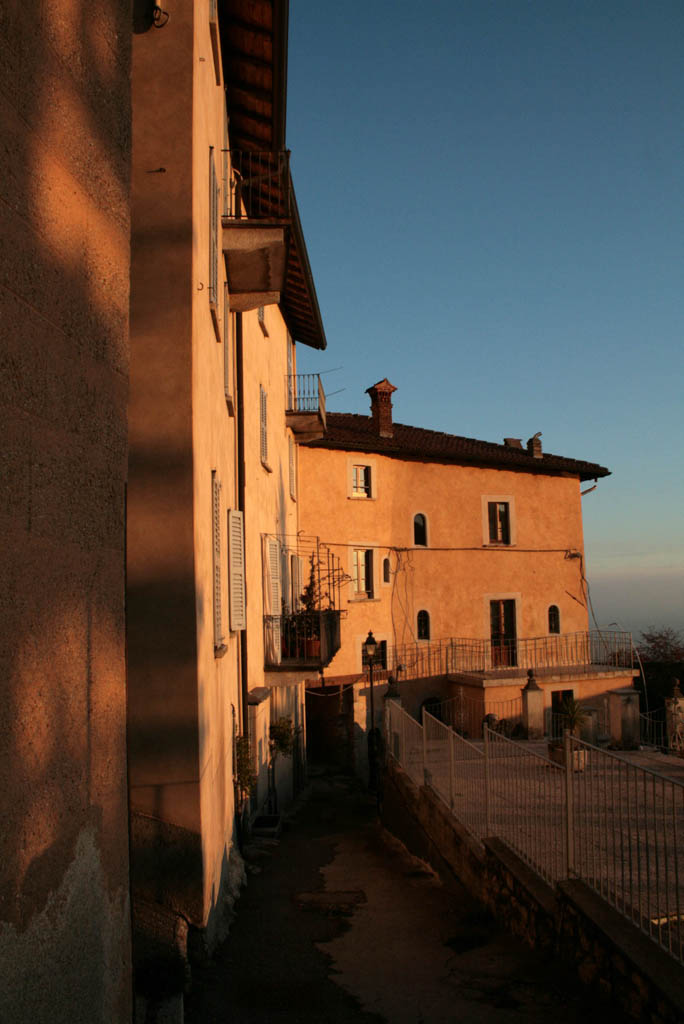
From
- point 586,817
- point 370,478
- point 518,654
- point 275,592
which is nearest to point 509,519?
point 518,654

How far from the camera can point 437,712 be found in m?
26.2

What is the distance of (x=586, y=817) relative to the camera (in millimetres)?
6145

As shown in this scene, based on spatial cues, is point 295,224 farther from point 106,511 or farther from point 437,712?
point 437,712

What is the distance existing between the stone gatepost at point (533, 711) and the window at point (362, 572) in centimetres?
771

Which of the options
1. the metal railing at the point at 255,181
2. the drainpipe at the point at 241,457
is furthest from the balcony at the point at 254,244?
the drainpipe at the point at 241,457

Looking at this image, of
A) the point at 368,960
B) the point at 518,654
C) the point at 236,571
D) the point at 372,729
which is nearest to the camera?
the point at 368,960

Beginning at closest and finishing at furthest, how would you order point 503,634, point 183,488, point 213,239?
1. point 183,488
2. point 213,239
3. point 503,634

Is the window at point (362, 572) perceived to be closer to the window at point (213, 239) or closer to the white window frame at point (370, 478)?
the white window frame at point (370, 478)

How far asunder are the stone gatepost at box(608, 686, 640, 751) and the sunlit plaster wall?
16.6 m

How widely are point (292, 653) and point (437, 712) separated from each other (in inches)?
486

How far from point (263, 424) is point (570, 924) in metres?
11.0

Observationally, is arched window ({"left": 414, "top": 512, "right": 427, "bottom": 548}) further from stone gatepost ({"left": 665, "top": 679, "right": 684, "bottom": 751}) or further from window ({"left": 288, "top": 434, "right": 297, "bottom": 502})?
stone gatepost ({"left": 665, "top": 679, "right": 684, "bottom": 751})

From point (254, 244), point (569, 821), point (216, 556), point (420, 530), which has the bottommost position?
point (569, 821)

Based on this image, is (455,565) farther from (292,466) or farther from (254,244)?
(254,244)
